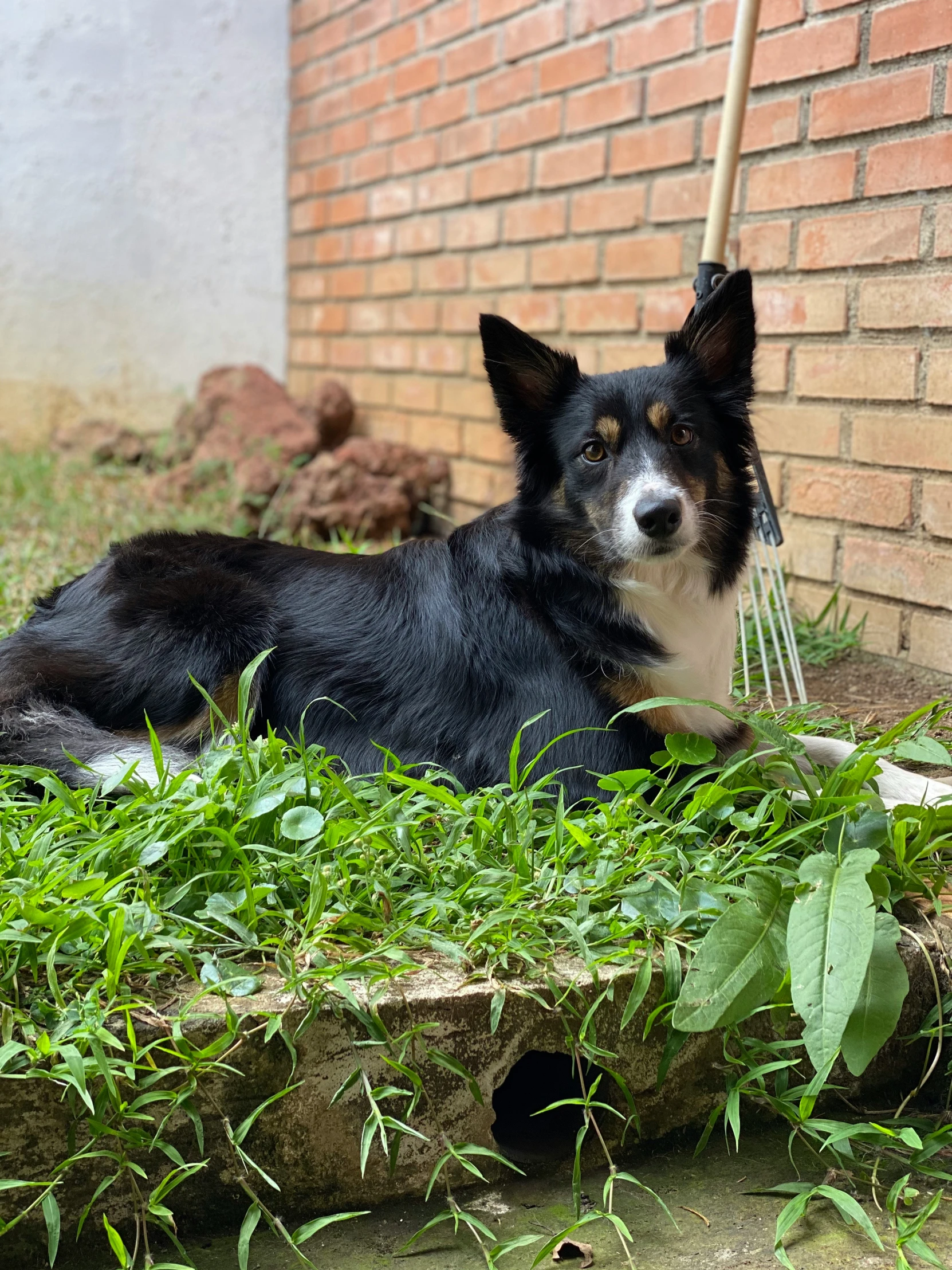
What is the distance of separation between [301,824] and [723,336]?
1371 millimetres

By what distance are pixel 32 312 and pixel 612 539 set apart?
5.91 metres

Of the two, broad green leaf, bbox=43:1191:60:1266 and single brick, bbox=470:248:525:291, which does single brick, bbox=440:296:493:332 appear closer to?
single brick, bbox=470:248:525:291

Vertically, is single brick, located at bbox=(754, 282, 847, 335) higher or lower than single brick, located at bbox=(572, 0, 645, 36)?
lower

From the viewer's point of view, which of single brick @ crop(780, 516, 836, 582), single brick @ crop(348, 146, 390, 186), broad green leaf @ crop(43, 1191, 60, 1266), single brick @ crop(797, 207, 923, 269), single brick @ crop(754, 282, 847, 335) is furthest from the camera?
single brick @ crop(348, 146, 390, 186)

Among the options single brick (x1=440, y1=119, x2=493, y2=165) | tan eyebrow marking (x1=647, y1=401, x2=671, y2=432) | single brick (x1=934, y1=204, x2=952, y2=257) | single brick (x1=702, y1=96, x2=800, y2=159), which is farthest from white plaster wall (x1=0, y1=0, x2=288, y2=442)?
tan eyebrow marking (x1=647, y1=401, x2=671, y2=432)

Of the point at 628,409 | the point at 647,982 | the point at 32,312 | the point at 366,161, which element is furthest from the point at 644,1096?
the point at 32,312

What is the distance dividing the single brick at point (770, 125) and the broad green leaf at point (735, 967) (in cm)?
265

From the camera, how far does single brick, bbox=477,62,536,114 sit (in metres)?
5.06

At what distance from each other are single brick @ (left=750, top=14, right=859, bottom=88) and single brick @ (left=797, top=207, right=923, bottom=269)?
43 centimetres

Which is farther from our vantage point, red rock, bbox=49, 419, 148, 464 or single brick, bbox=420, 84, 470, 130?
red rock, bbox=49, 419, 148, 464

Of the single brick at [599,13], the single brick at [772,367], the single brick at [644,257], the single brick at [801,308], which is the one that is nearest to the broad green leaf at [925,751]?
the single brick at [801,308]

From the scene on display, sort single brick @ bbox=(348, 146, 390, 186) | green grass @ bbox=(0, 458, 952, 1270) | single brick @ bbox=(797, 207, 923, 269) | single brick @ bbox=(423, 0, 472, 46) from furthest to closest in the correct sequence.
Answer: single brick @ bbox=(348, 146, 390, 186) < single brick @ bbox=(423, 0, 472, 46) < single brick @ bbox=(797, 207, 923, 269) < green grass @ bbox=(0, 458, 952, 1270)

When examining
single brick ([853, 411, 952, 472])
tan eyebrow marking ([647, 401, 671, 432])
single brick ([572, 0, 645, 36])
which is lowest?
single brick ([853, 411, 952, 472])

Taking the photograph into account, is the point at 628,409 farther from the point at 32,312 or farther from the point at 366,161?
the point at 32,312
